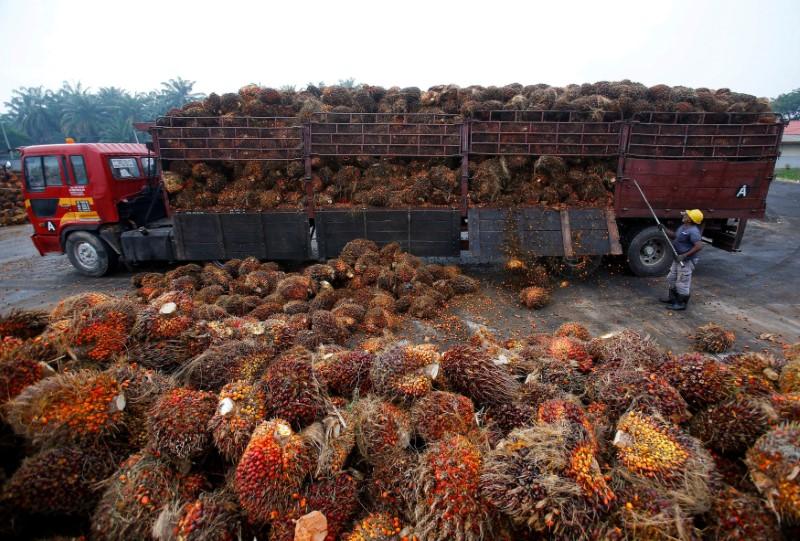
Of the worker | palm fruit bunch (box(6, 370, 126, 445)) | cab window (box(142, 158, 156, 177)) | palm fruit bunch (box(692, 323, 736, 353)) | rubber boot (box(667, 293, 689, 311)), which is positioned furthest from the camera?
cab window (box(142, 158, 156, 177))

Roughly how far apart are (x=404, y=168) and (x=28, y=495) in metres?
7.12

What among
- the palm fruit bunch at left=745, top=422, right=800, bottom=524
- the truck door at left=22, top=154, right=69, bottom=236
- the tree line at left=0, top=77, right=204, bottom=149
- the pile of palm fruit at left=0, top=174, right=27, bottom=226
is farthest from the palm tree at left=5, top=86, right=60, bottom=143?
the palm fruit bunch at left=745, top=422, right=800, bottom=524

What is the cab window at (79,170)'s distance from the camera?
8.26 m

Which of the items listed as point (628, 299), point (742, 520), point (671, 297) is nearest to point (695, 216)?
point (671, 297)

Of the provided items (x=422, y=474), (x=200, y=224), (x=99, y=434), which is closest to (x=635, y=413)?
(x=422, y=474)

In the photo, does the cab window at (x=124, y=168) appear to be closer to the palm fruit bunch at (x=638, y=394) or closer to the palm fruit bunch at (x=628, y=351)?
the palm fruit bunch at (x=628, y=351)

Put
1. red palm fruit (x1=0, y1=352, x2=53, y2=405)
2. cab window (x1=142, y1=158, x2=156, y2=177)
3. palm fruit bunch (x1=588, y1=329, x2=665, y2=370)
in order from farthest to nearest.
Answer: cab window (x1=142, y1=158, x2=156, y2=177) → palm fruit bunch (x1=588, y1=329, x2=665, y2=370) → red palm fruit (x1=0, y1=352, x2=53, y2=405)

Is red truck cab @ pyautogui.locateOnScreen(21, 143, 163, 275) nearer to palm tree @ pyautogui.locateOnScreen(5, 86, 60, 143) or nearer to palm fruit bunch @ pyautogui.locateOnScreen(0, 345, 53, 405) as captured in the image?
palm fruit bunch @ pyautogui.locateOnScreen(0, 345, 53, 405)

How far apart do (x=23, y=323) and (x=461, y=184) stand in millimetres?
6491

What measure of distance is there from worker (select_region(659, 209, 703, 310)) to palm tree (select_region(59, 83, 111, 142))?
56955 millimetres

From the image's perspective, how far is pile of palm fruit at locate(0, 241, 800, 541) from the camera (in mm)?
1883

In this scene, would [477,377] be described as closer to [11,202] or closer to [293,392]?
[293,392]

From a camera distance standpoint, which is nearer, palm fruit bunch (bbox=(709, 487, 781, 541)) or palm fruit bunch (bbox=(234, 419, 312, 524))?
palm fruit bunch (bbox=(709, 487, 781, 541))

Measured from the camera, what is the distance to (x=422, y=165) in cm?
808
